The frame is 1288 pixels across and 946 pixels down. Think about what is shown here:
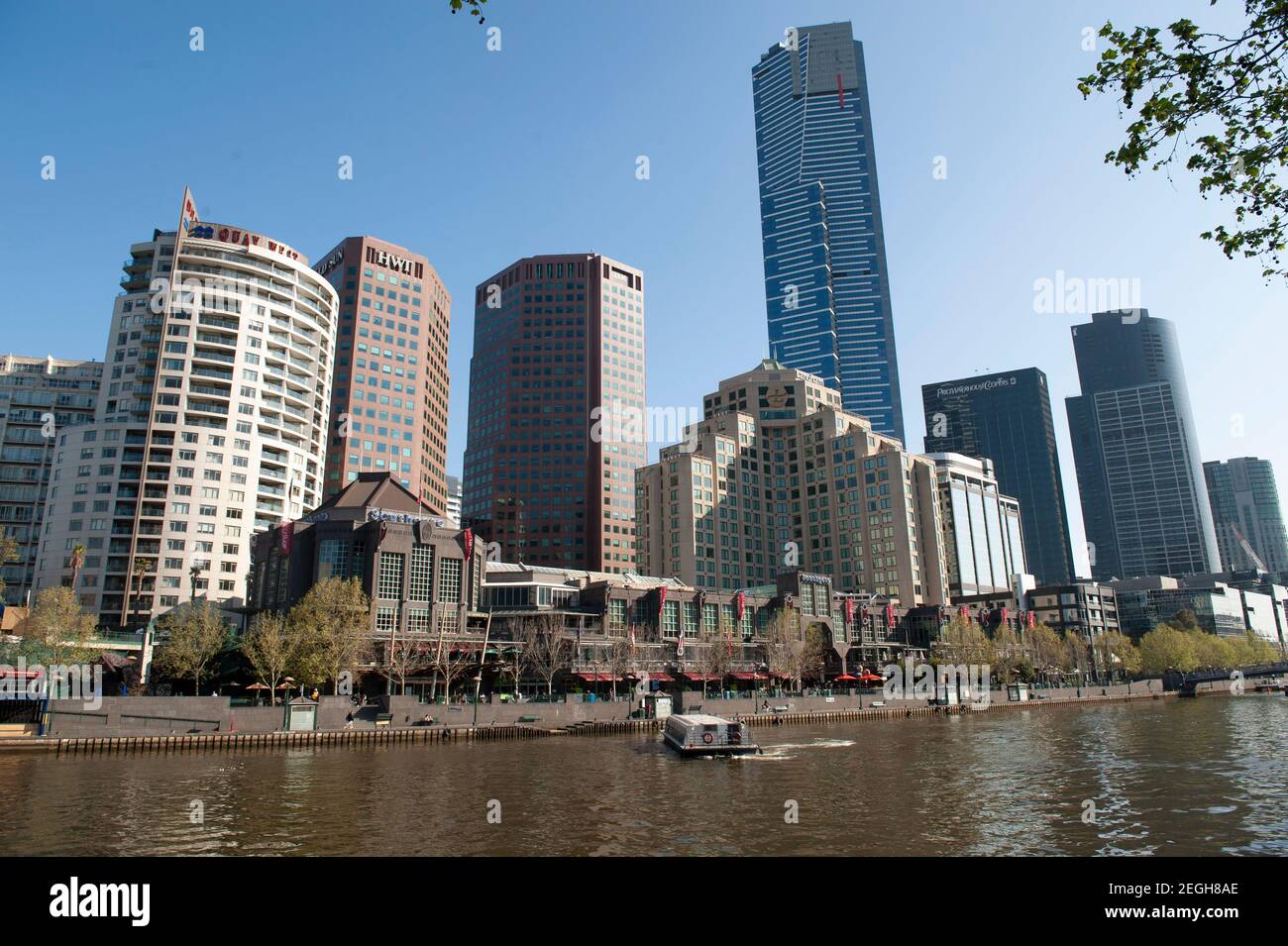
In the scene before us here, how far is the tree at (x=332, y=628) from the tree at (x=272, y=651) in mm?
1127

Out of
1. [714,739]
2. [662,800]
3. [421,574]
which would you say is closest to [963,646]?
[421,574]

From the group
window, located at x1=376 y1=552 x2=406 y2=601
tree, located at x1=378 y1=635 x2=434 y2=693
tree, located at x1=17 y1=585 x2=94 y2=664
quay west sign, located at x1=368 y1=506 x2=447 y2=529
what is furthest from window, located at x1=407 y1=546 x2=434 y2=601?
tree, located at x1=17 y1=585 x2=94 y2=664

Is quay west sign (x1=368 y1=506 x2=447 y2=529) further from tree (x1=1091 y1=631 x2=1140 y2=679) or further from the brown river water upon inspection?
tree (x1=1091 y1=631 x2=1140 y2=679)

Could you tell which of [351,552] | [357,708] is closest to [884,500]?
[351,552]

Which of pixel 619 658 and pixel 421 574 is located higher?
pixel 421 574

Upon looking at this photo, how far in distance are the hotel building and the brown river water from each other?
79910 millimetres

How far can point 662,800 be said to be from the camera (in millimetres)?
41250

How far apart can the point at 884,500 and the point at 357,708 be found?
5635 inches

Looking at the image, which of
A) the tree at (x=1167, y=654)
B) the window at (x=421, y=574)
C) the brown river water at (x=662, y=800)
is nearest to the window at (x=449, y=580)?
the window at (x=421, y=574)

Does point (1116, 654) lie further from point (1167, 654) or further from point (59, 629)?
point (59, 629)

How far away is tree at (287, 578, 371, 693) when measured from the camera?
83.2 meters

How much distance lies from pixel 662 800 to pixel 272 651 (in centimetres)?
5393

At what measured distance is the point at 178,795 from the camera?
138 feet
